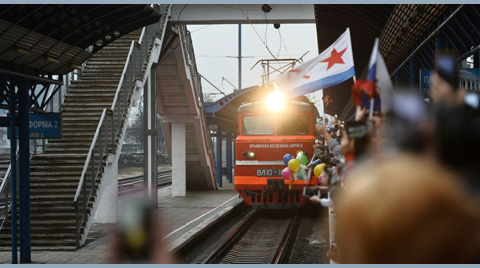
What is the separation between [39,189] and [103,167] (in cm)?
150

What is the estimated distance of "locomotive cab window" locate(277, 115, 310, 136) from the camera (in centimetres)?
1691

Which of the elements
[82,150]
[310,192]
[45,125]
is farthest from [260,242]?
[310,192]

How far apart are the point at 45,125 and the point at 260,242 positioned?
5.79m

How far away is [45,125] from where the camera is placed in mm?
11219

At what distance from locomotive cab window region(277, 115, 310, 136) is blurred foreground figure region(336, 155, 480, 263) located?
47.2 ft

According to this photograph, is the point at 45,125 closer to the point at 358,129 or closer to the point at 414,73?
the point at 414,73

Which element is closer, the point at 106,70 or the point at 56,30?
the point at 56,30

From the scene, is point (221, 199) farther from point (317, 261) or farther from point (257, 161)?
point (317, 261)

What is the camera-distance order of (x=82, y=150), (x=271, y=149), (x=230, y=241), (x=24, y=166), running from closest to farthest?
(x=24, y=166) → (x=230, y=241) → (x=82, y=150) → (x=271, y=149)

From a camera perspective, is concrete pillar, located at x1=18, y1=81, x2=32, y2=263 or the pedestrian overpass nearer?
the pedestrian overpass

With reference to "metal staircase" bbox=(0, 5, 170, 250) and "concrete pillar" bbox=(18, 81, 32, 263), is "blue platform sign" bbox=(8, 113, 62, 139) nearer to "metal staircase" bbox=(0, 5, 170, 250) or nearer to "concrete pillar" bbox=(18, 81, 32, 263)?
"concrete pillar" bbox=(18, 81, 32, 263)

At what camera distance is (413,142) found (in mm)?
2338

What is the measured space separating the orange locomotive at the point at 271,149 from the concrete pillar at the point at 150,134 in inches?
144

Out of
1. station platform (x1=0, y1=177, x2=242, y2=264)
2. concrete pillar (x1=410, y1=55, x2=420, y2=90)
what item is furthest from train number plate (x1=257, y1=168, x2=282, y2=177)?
concrete pillar (x1=410, y1=55, x2=420, y2=90)
